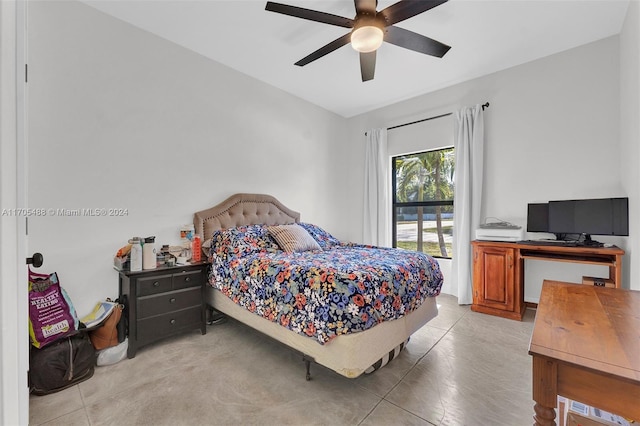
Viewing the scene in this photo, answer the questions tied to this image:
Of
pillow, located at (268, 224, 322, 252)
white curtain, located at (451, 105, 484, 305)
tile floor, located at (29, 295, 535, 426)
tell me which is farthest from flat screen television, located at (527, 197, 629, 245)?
pillow, located at (268, 224, 322, 252)

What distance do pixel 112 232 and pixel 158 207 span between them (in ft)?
1.43

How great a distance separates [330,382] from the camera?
1.85 meters

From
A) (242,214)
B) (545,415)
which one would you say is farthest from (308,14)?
(545,415)

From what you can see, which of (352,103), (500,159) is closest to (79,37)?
(352,103)

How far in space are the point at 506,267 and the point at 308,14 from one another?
3121 mm

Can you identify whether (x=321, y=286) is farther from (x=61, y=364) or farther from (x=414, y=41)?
(x=414, y=41)

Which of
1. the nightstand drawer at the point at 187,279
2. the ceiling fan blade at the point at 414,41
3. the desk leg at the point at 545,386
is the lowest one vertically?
the nightstand drawer at the point at 187,279

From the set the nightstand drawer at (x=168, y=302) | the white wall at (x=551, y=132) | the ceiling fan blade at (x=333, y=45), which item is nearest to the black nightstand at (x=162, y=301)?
the nightstand drawer at (x=168, y=302)

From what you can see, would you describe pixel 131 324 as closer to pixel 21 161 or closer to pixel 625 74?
pixel 21 161

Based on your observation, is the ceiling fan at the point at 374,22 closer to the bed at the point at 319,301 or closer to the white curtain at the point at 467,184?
the white curtain at the point at 467,184

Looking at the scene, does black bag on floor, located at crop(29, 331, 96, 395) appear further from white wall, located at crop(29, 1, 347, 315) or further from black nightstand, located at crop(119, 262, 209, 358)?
white wall, located at crop(29, 1, 347, 315)

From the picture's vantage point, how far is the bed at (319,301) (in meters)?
1.64

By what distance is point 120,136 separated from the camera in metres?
2.46

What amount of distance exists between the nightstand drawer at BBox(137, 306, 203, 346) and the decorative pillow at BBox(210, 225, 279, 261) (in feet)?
1.90
